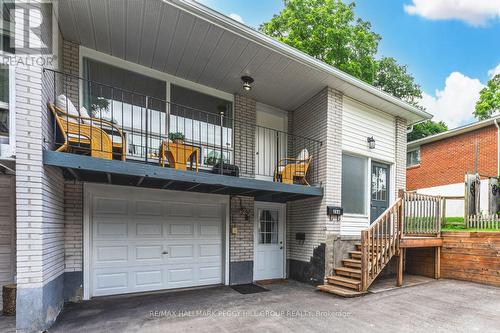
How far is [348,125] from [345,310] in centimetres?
445

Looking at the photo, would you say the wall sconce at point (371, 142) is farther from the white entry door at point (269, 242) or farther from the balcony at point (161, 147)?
the white entry door at point (269, 242)

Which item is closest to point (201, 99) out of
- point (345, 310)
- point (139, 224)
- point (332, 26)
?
point (139, 224)

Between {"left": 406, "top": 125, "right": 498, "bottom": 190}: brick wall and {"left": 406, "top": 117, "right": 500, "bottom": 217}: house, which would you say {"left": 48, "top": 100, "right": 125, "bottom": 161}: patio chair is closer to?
{"left": 406, "top": 117, "right": 500, "bottom": 217}: house

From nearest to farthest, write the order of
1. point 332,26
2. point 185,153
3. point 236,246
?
point 185,153 → point 236,246 → point 332,26

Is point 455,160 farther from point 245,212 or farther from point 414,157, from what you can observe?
point 245,212

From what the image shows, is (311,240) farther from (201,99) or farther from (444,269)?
(201,99)

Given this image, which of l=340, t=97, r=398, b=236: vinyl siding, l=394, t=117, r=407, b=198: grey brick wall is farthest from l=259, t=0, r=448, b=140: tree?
l=340, t=97, r=398, b=236: vinyl siding

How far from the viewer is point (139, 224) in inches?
223

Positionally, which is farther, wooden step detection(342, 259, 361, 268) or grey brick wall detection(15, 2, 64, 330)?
wooden step detection(342, 259, 361, 268)

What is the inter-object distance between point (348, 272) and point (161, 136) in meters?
5.19

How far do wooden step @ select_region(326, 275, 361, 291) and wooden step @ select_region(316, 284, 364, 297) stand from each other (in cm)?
8

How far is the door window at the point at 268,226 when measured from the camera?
726 centimetres

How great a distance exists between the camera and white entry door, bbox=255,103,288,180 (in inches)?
290

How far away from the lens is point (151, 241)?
573 centimetres
